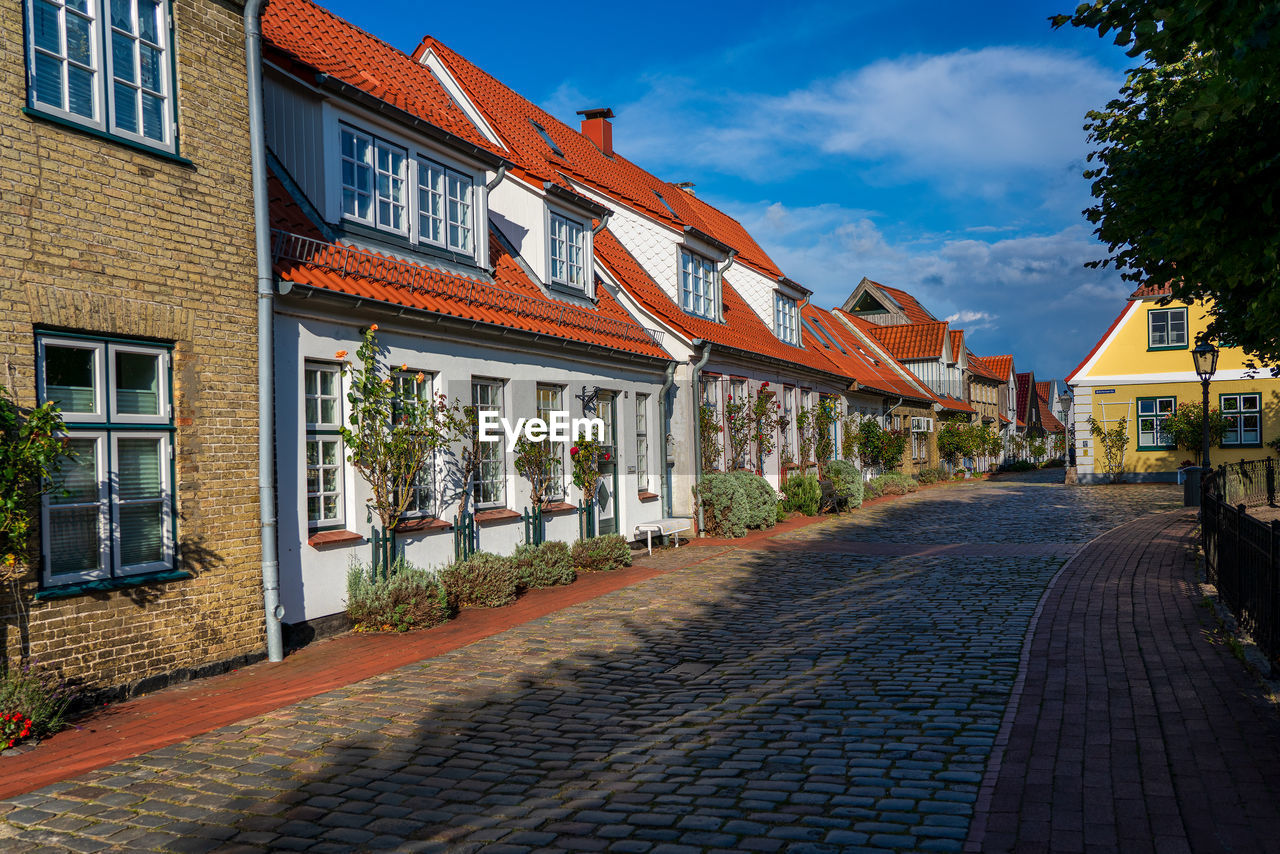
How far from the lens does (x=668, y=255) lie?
776 inches

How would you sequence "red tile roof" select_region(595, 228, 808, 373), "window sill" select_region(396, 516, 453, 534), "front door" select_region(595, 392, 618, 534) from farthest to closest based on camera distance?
"red tile roof" select_region(595, 228, 808, 373), "front door" select_region(595, 392, 618, 534), "window sill" select_region(396, 516, 453, 534)

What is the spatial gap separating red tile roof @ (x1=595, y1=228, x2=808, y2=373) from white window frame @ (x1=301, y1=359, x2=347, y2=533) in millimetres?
8876

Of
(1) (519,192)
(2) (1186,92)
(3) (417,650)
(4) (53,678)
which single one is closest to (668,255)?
(1) (519,192)

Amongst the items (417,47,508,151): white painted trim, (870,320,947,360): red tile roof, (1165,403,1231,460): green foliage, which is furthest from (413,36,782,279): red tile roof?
(870,320,947,360): red tile roof

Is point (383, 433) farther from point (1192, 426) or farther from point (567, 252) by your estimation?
point (1192, 426)

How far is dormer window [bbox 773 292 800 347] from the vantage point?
25.1 meters

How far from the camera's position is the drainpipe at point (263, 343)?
322 inches

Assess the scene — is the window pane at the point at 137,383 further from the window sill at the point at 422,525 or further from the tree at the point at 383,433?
the window sill at the point at 422,525

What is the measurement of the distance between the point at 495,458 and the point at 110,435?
5.91 meters

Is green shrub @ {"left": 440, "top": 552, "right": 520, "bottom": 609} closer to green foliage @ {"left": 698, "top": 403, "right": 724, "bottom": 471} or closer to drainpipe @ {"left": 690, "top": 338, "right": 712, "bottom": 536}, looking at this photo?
drainpipe @ {"left": 690, "top": 338, "right": 712, "bottom": 536}

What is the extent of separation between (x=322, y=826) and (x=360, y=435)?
5.28m

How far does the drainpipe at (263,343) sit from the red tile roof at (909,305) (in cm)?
4597

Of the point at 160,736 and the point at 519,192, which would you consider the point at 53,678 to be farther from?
the point at 519,192

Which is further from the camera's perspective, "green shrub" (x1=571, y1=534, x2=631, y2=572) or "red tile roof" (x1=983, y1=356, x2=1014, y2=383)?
"red tile roof" (x1=983, y1=356, x2=1014, y2=383)
